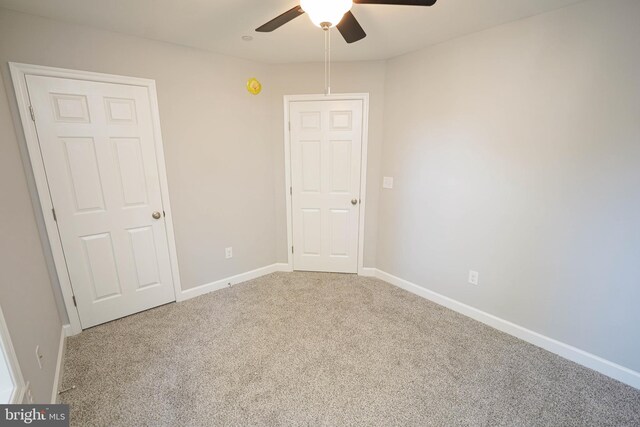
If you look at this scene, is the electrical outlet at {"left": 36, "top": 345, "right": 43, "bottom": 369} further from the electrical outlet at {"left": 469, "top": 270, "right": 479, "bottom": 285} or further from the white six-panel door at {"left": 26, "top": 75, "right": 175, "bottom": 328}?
the electrical outlet at {"left": 469, "top": 270, "right": 479, "bottom": 285}

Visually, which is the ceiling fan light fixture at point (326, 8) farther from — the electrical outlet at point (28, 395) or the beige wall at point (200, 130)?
the electrical outlet at point (28, 395)

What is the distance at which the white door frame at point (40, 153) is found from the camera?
6.06ft

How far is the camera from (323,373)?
1.85 metres

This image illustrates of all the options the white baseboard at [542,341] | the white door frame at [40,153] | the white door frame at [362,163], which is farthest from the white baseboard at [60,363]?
the white baseboard at [542,341]

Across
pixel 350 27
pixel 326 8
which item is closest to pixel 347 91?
pixel 350 27

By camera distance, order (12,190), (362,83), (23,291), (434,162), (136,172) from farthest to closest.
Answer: (362,83) < (434,162) < (136,172) < (12,190) < (23,291)

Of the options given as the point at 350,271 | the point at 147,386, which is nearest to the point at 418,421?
the point at 147,386

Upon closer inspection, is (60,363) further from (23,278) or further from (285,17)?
(285,17)

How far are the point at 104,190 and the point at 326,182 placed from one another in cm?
207

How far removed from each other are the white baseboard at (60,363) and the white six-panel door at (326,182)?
215 centimetres

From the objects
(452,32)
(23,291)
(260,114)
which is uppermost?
(452,32)

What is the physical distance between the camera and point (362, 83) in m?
2.86

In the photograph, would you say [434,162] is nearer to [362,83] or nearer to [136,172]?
[362,83]

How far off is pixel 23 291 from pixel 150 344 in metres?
0.92
